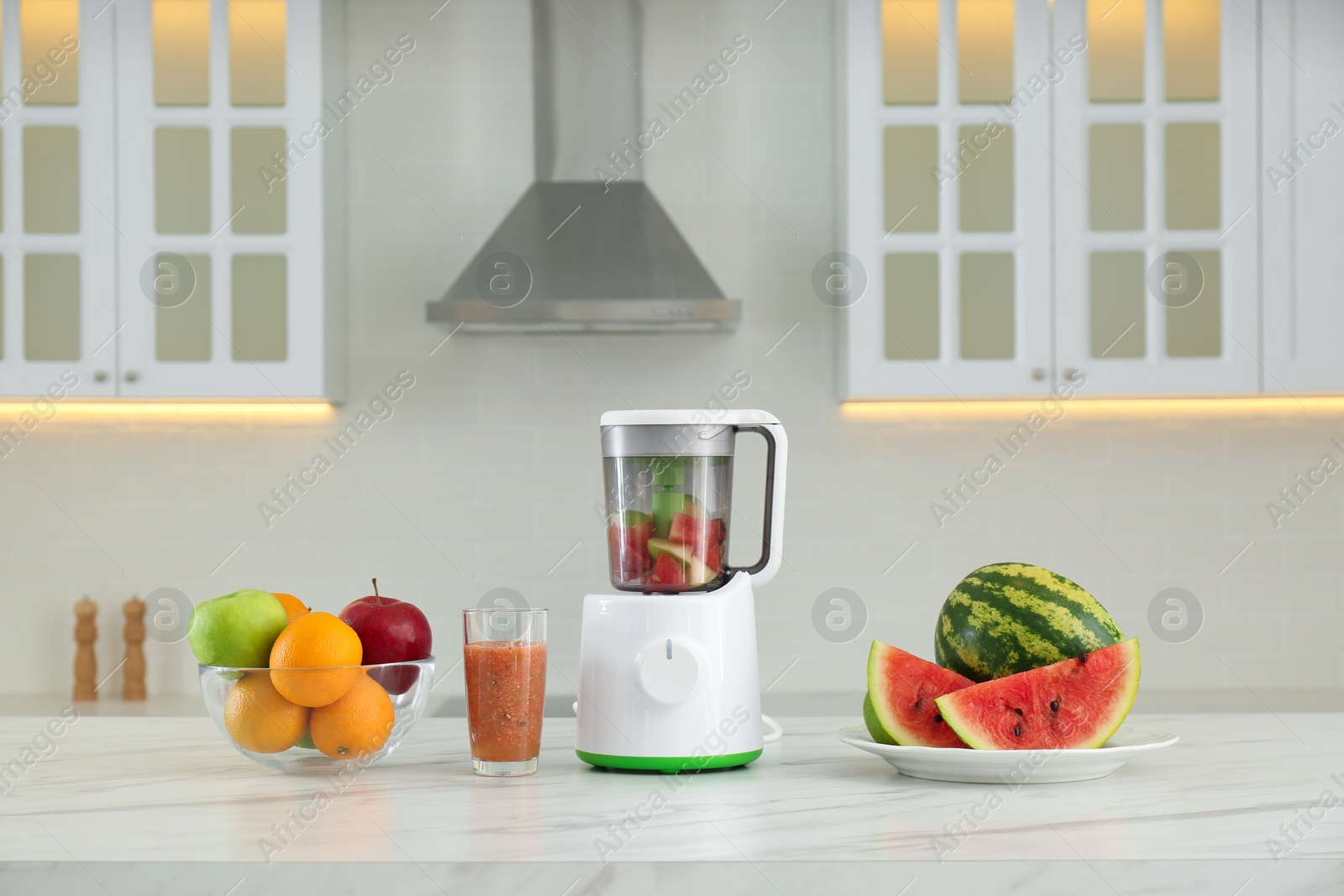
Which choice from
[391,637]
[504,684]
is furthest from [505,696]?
[391,637]

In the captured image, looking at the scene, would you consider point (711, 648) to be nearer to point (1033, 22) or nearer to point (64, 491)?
point (1033, 22)

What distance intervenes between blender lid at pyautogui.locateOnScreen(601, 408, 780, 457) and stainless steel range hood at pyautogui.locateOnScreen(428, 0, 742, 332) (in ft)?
4.20

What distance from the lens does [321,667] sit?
1010 millimetres

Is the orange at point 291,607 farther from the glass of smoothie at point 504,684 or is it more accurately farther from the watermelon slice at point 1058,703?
the watermelon slice at point 1058,703

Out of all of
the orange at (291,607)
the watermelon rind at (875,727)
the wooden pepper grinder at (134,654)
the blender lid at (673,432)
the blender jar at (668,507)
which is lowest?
the wooden pepper grinder at (134,654)

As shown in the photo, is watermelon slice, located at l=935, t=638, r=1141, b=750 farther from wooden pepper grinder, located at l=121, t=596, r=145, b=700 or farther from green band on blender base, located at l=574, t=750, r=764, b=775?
wooden pepper grinder, located at l=121, t=596, r=145, b=700

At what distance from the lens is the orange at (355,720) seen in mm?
1041

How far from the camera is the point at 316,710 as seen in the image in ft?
3.46

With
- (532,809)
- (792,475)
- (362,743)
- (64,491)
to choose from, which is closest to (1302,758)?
(532,809)

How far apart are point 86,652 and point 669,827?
7.59 ft

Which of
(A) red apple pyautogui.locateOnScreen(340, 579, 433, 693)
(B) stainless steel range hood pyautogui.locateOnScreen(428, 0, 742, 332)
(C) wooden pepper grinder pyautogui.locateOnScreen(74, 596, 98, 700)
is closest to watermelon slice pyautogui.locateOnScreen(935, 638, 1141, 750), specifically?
(A) red apple pyautogui.locateOnScreen(340, 579, 433, 693)

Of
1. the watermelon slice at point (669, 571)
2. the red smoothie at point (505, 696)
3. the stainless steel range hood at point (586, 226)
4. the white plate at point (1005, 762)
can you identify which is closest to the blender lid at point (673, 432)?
the watermelon slice at point (669, 571)

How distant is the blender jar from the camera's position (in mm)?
1147

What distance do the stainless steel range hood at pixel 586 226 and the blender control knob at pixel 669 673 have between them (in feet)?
4.64
